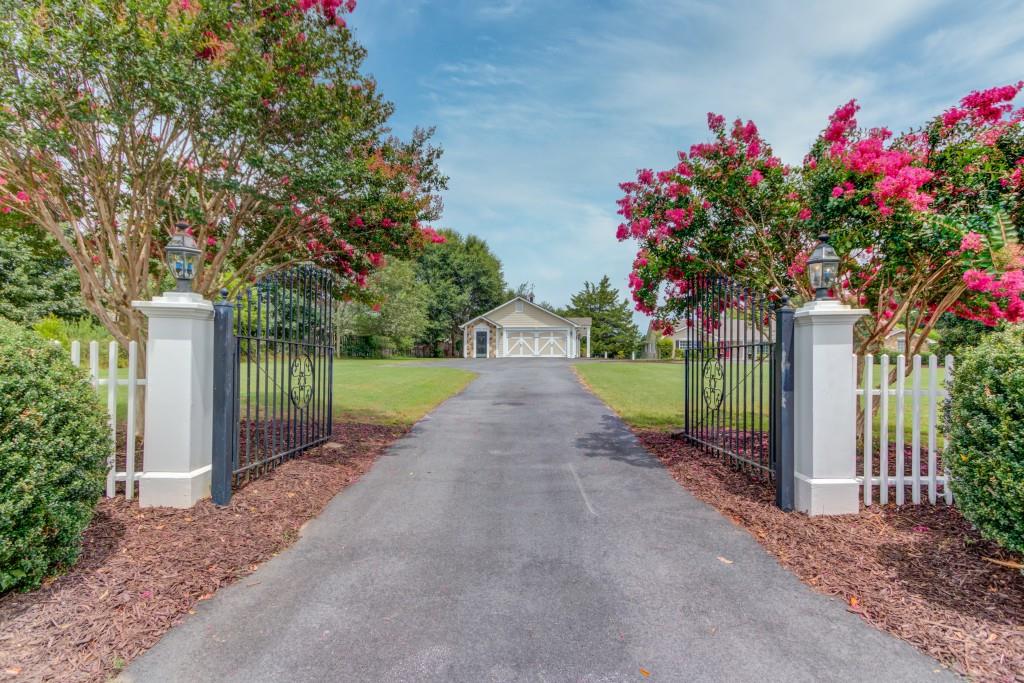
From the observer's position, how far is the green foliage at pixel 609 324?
46438 millimetres

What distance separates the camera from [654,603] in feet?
10.00

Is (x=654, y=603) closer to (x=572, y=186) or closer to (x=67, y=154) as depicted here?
(x=67, y=154)

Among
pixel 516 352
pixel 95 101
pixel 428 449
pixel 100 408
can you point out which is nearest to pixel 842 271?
pixel 428 449

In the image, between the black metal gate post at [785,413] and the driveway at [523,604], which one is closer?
the driveway at [523,604]

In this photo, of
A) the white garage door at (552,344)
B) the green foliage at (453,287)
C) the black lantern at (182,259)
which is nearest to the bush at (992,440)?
the black lantern at (182,259)

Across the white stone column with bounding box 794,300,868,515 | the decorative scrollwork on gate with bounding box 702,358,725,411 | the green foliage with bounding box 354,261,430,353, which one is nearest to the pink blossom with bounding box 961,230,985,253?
the white stone column with bounding box 794,300,868,515

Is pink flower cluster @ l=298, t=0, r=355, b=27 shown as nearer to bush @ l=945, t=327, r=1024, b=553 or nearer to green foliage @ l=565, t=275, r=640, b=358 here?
bush @ l=945, t=327, r=1024, b=553

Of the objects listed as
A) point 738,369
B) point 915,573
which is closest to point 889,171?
point 738,369

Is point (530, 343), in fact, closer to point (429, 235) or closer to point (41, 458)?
point (429, 235)

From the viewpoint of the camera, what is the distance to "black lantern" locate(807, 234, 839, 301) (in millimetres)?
4422

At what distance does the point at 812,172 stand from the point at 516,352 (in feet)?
111

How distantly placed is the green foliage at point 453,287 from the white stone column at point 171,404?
127 feet

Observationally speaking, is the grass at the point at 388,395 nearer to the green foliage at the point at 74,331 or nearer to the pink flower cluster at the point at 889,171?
the green foliage at the point at 74,331

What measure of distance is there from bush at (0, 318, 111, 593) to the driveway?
35.5 inches
